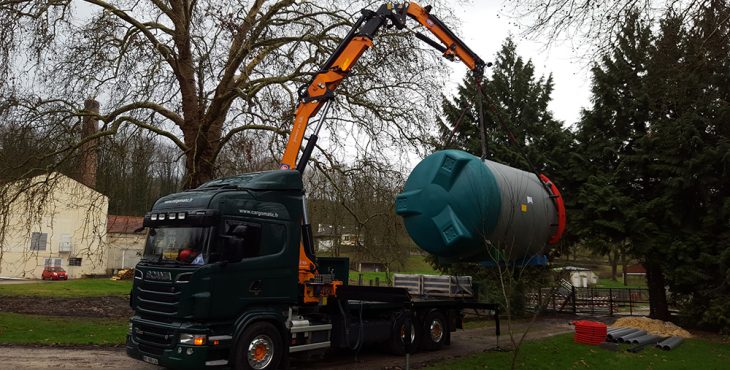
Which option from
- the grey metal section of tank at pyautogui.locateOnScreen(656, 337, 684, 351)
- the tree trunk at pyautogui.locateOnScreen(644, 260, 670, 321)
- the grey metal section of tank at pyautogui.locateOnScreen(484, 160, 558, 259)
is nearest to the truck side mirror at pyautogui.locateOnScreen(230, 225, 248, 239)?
the grey metal section of tank at pyautogui.locateOnScreen(484, 160, 558, 259)

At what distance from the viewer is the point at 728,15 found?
8.09 meters

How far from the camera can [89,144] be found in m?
14.8

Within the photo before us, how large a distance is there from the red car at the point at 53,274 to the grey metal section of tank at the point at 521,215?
4080cm

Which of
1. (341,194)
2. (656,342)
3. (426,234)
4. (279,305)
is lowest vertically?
(656,342)

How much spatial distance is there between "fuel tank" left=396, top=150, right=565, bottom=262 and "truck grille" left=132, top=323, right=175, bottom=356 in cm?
430

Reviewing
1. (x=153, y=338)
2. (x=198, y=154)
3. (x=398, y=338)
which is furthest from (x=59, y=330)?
(x=398, y=338)

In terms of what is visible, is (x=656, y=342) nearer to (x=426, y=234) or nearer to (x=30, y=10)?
(x=426, y=234)

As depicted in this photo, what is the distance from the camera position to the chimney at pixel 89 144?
14648 millimetres

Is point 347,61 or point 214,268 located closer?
point 214,268

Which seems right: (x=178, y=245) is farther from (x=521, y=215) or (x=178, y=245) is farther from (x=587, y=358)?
(x=587, y=358)

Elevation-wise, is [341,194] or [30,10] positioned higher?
[30,10]

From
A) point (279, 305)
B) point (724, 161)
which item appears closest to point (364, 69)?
point (279, 305)

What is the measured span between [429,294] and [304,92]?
579cm

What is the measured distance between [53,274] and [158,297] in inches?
1515
